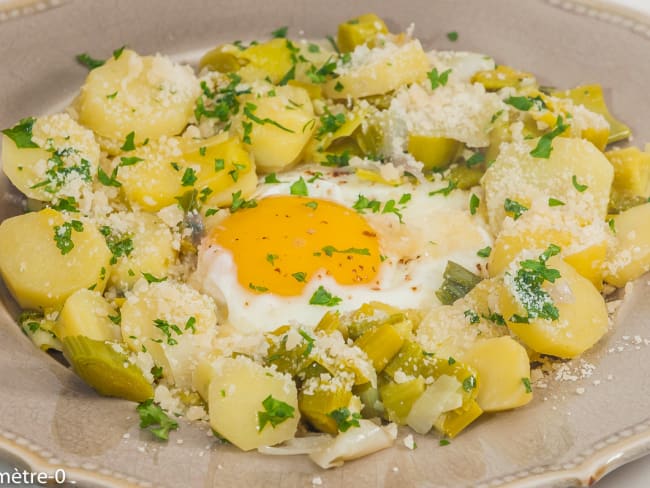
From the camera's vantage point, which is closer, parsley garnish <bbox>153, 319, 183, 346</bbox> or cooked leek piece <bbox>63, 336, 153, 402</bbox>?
cooked leek piece <bbox>63, 336, 153, 402</bbox>

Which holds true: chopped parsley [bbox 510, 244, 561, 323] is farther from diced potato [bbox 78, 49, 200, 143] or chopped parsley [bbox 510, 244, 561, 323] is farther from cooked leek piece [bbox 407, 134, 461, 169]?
diced potato [bbox 78, 49, 200, 143]

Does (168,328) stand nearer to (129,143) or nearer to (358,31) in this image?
(129,143)

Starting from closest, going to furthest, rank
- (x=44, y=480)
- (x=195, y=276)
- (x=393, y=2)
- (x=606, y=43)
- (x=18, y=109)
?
(x=44, y=480), (x=195, y=276), (x=18, y=109), (x=606, y=43), (x=393, y=2)

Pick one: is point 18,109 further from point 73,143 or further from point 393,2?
point 393,2

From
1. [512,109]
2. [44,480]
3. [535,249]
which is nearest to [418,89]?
[512,109]

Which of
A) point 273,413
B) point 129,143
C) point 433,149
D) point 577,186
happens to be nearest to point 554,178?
point 577,186

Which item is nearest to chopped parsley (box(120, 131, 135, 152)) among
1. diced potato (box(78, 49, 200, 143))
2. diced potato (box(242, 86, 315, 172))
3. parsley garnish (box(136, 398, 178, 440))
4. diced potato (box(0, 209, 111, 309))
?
diced potato (box(78, 49, 200, 143))

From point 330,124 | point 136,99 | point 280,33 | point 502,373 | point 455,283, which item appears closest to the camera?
point 502,373
